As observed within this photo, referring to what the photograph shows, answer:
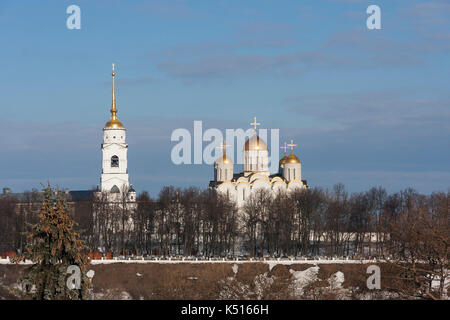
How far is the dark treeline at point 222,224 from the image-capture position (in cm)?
5891

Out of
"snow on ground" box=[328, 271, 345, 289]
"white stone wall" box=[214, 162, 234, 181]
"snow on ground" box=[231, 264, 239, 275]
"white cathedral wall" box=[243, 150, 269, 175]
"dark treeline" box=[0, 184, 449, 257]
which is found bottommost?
"snow on ground" box=[328, 271, 345, 289]

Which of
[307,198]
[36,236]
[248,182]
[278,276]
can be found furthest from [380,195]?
[36,236]

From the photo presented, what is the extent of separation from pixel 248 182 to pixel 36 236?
53741 millimetres

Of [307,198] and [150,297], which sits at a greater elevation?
[307,198]

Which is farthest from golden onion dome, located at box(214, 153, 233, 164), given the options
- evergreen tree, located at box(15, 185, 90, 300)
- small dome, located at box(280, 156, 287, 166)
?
evergreen tree, located at box(15, 185, 90, 300)

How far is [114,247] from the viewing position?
58812 millimetres

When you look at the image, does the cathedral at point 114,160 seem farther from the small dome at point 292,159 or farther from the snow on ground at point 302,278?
the snow on ground at point 302,278

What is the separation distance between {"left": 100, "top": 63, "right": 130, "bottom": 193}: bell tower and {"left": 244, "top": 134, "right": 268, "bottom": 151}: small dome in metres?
12.1

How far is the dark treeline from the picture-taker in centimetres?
5891

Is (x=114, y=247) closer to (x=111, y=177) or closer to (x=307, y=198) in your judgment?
(x=111, y=177)

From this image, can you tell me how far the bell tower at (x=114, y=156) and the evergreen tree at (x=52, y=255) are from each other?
4813 cm

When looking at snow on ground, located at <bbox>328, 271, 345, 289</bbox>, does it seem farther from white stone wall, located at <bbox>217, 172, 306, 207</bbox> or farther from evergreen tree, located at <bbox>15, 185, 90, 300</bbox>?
evergreen tree, located at <bbox>15, 185, 90, 300</bbox>

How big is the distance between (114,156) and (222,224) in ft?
42.7
